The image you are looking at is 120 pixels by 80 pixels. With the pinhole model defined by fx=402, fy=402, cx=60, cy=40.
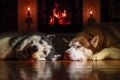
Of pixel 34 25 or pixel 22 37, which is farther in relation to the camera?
pixel 34 25

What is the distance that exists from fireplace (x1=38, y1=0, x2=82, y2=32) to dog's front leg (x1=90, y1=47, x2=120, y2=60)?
2.43 m

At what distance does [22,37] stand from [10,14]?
249 centimetres

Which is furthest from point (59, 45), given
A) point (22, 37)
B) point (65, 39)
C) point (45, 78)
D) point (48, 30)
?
point (48, 30)

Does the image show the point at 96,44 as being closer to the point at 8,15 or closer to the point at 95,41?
the point at 95,41

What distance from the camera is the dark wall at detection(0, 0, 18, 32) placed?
5809 mm

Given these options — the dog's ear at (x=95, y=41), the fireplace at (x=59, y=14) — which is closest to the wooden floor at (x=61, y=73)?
the dog's ear at (x=95, y=41)

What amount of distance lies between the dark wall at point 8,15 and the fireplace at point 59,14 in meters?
0.37

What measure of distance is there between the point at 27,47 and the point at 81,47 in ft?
1.45

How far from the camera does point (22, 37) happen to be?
11.2ft

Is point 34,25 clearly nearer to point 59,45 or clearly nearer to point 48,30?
point 48,30

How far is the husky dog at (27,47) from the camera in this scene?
3246mm

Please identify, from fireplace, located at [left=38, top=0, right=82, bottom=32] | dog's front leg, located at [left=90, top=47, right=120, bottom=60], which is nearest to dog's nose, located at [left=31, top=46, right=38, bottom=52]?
dog's front leg, located at [left=90, top=47, right=120, bottom=60]

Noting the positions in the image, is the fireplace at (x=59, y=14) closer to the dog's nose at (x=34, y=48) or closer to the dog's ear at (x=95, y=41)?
the dog's ear at (x=95, y=41)

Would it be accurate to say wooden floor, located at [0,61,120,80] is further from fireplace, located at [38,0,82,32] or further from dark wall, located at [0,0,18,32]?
dark wall, located at [0,0,18,32]
